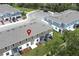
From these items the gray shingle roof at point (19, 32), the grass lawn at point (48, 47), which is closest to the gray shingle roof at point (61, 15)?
the gray shingle roof at point (19, 32)

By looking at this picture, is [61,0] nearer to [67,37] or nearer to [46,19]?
[46,19]

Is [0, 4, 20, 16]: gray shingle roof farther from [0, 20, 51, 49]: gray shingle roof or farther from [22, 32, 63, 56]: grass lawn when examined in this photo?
[22, 32, 63, 56]: grass lawn

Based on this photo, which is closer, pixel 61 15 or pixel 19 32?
pixel 19 32

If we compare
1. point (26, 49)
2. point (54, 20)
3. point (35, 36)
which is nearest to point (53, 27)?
point (54, 20)

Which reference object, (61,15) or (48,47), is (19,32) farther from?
(61,15)

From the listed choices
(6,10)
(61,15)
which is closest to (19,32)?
(6,10)

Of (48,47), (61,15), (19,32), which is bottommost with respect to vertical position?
(48,47)

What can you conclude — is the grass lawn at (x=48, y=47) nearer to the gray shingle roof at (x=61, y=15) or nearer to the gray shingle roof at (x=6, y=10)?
the gray shingle roof at (x=61, y=15)
